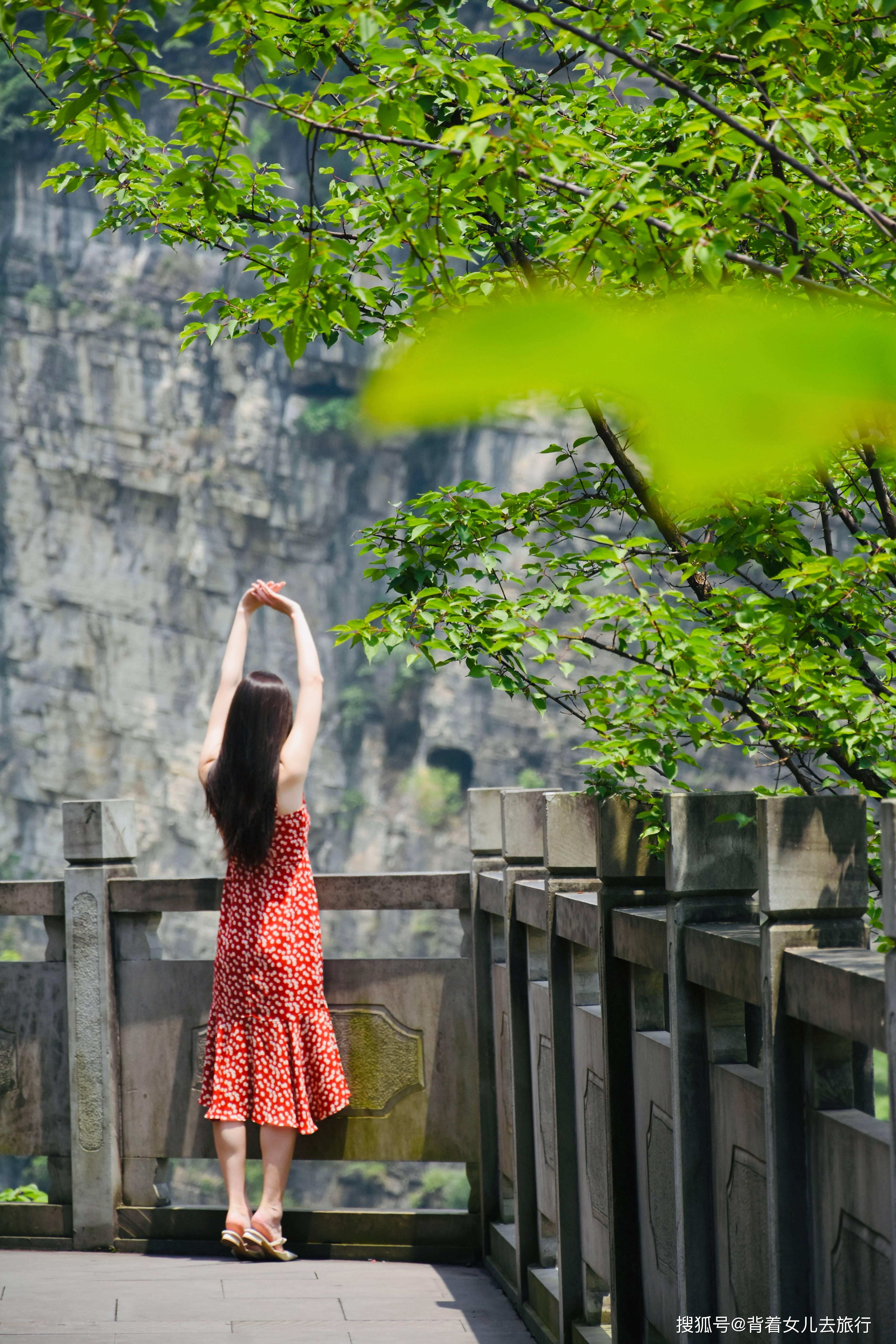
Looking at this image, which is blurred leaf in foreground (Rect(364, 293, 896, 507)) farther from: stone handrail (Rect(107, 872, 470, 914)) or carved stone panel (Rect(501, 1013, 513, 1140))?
stone handrail (Rect(107, 872, 470, 914))

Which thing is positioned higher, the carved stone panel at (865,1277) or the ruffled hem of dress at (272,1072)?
the carved stone panel at (865,1277)

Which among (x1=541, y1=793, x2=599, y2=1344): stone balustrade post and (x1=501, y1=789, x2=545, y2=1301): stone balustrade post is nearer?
(x1=541, y1=793, x2=599, y2=1344): stone balustrade post

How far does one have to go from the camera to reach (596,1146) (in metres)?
2.42

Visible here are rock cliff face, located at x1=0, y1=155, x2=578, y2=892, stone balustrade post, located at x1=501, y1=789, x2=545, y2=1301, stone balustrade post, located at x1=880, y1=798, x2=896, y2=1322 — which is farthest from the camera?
rock cliff face, located at x1=0, y1=155, x2=578, y2=892

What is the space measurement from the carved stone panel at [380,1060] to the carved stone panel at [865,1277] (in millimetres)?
2183

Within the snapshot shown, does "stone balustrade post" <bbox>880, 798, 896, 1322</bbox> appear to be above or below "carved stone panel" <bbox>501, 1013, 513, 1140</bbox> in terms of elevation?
above

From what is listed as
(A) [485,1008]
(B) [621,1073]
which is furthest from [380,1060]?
(B) [621,1073]

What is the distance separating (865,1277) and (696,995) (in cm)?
54

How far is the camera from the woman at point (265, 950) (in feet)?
10.5

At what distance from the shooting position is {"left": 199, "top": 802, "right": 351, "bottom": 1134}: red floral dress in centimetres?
326

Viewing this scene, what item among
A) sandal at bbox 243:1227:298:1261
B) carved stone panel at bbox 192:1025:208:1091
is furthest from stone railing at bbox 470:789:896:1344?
carved stone panel at bbox 192:1025:208:1091

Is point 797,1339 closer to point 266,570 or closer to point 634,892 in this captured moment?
point 634,892

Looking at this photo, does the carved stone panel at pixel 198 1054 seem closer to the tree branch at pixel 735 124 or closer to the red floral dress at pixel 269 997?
the red floral dress at pixel 269 997

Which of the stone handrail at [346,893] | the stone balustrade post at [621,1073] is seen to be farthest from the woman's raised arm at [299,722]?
the stone balustrade post at [621,1073]
